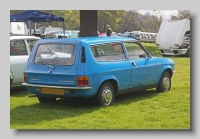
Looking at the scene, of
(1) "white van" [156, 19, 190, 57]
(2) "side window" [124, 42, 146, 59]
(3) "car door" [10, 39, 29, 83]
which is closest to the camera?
(2) "side window" [124, 42, 146, 59]

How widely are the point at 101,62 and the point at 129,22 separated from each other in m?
2.02

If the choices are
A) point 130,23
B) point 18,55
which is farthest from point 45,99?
point 130,23

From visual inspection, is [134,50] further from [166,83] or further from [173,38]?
[173,38]

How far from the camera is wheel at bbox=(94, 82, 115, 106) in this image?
8.31 meters

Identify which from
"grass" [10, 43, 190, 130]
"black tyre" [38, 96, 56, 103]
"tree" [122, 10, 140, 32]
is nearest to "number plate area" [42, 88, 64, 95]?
"grass" [10, 43, 190, 130]

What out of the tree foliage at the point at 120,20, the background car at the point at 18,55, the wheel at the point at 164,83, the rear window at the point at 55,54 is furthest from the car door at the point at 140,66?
the background car at the point at 18,55

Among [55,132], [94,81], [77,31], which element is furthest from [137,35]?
[55,132]

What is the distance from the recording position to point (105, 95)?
27.8 feet

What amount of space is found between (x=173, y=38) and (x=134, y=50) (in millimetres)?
12652

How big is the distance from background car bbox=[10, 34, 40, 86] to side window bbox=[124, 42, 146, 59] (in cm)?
269

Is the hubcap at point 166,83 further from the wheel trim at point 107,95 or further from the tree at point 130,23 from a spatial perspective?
the wheel trim at point 107,95

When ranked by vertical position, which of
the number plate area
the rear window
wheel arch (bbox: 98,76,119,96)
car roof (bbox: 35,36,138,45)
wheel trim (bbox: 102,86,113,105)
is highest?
car roof (bbox: 35,36,138,45)

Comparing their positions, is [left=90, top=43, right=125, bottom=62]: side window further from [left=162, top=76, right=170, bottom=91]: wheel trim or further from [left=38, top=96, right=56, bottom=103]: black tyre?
[left=162, top=76, right=170, bottom=91]: wheel trim

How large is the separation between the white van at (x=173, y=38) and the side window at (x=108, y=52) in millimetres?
12141
